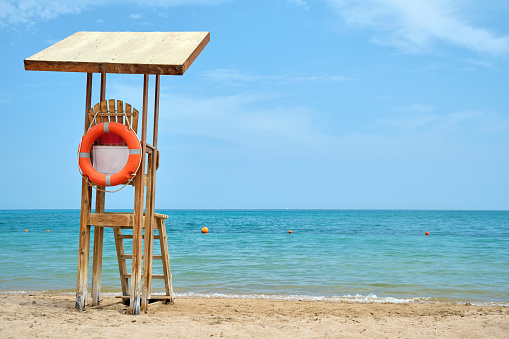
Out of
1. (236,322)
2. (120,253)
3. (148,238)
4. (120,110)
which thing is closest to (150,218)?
(148,238)

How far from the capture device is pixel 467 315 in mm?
5195

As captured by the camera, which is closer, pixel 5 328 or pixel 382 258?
pixel 5 328

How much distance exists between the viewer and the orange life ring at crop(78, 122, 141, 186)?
4617mm

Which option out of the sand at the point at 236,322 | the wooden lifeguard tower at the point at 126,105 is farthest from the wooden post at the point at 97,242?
the sand at the point at 236,322

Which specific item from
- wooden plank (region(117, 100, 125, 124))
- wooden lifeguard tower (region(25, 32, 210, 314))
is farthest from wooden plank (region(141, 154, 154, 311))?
wooden plank (region(117, 100, 125, 124))

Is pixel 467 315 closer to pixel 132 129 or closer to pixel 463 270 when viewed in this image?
pixel 132 129

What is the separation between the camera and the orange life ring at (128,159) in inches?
182

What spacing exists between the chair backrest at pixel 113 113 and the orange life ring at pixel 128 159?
103 millimetres

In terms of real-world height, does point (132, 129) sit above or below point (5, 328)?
above

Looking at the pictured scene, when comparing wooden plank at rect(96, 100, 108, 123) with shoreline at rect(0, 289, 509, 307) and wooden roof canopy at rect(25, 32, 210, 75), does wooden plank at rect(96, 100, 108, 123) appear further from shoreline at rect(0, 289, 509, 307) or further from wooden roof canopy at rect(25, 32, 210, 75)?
shoreline at rect(0, 289, 509, 307)

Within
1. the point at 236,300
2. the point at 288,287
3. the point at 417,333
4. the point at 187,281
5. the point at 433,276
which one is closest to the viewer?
the point at 417,333

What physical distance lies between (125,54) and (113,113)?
0.62m

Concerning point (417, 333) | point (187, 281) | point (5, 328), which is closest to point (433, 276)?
point (187, 281)

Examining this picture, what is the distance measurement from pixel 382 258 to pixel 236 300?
6.83 meters
